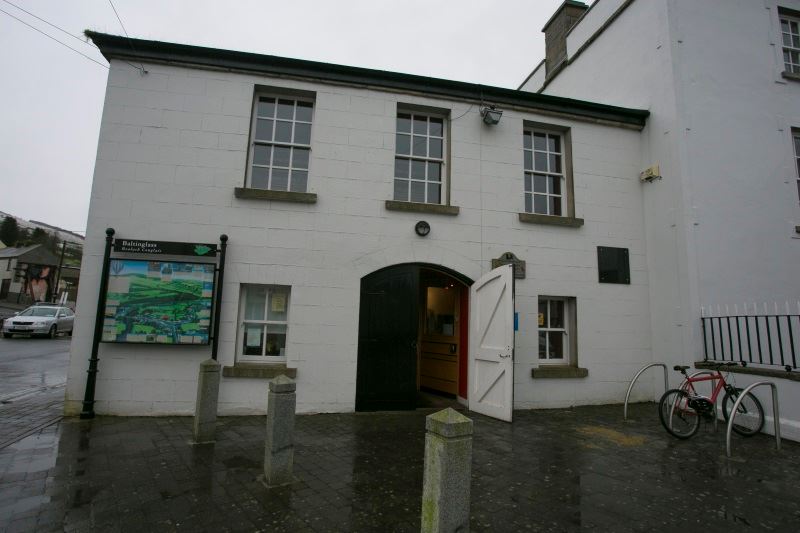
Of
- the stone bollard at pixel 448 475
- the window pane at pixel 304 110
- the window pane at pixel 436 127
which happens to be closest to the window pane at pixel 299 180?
the window pane at pixel 304 110

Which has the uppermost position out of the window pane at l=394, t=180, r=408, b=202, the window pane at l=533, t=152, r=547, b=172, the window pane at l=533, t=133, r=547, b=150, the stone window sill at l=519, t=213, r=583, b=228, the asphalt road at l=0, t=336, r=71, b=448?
the window pane at l=533, t=133, r=547, b=150

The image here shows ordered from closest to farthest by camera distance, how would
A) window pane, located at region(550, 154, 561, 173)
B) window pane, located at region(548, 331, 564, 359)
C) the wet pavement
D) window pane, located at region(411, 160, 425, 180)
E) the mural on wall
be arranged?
the wet pavement < the mural on wall < window pane, located at region(411, 160, 425, 180) < window pane, located at region(548, 331, 564, 359) < window pane, located at region(550, 154, 561, 173)

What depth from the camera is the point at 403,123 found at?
8.47 meters

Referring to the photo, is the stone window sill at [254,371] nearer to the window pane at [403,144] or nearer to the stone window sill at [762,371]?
the window pane at [403,144]

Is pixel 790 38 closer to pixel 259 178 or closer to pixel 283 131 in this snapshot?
pixel 283 131

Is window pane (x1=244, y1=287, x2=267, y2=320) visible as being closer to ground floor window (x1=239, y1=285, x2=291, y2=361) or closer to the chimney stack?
ground floor window (x1=239, y1=285, x2=291, y2=361)

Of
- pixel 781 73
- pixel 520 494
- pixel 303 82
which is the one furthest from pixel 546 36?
pixel 520 494

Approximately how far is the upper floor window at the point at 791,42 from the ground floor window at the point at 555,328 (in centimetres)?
782

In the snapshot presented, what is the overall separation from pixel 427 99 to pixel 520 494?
7.05 metres

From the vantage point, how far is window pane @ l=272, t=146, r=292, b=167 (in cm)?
786

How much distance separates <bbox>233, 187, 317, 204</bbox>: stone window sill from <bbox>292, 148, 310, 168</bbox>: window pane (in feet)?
2.52

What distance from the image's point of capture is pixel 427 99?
8.27 meters

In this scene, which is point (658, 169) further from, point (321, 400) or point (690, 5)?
point (321, 400)

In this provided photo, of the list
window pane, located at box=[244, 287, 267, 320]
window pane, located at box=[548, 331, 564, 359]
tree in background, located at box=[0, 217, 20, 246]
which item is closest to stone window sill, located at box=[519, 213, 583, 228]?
window pane, located at box=[548, 331, 564, 359]
